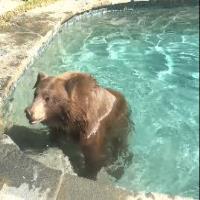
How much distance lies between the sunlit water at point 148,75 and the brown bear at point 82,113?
45 centimetres

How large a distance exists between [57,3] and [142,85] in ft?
10.2

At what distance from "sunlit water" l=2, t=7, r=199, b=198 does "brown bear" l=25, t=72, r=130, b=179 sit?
17.7 inches

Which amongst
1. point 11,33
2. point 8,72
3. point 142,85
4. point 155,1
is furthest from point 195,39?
point 8,72

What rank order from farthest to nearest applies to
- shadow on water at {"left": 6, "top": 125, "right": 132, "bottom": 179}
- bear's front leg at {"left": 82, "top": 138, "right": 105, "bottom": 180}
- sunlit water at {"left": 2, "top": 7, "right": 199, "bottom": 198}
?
1. sunlit water at {"left": 2, "top": 7, "right": 199, "bottom": 198}
2. shadow on water at {"left": 6, "top": 125, "right": 132, "bottom": 179}
3. bear's front leg at {"left": 82, "top": 138, "right": 105, "bottom": 180}

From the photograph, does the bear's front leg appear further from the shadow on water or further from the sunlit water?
the sunlit water

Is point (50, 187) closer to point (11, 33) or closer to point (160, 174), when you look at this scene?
point (160, 174)

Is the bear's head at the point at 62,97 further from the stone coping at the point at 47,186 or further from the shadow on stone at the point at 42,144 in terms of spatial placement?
the stone coping at the point at 47,186

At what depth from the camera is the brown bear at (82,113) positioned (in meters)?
5.39

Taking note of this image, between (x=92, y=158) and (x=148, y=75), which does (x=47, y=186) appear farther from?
(x=148, y=75)

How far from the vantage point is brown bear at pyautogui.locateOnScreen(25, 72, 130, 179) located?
5.39m

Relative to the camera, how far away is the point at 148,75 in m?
9.63

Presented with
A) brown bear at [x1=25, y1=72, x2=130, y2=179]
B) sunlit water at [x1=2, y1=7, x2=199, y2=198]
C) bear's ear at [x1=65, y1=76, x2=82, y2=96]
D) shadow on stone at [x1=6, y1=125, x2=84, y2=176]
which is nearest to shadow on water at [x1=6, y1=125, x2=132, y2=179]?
shadow on stone at [x1=6, y1=125, x2=84, y2=176]

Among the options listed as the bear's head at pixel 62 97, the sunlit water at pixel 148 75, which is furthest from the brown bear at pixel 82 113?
the sunlit water at pixel 148 75

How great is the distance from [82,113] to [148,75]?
14.2 feet
